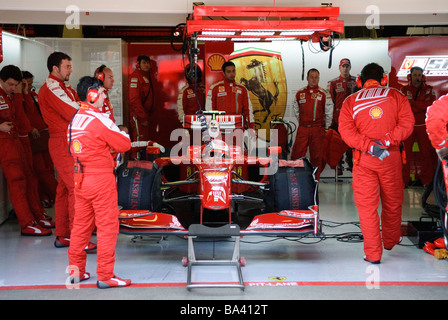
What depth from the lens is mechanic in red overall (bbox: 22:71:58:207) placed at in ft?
25.9

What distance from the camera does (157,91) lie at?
11727 mm

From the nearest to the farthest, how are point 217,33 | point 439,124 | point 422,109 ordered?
point 439,124, point 217,33, point 422,109

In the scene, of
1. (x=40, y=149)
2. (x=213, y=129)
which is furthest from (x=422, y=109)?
(x=40, y=149)

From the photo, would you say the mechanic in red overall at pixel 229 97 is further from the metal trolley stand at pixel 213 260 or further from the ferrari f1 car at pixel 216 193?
the metal trolley stand at pixel 213 260

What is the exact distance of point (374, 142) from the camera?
17.4ft

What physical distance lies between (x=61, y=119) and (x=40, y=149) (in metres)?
2.33

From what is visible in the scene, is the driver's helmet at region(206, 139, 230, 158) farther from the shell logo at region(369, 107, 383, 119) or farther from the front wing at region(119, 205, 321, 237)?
the shell logo at region(369, 107, 383, 119)

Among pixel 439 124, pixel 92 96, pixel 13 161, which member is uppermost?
pixel 92 96

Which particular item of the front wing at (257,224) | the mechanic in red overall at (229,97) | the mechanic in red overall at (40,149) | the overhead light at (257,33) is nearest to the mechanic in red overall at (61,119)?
the front wing at (257,224)

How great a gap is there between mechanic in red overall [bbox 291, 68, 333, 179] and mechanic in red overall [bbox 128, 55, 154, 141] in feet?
9.47

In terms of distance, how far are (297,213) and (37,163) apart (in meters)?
4.52

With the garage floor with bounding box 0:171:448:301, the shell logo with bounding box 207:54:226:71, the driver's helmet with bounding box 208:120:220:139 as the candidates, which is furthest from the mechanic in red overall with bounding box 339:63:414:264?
the shell logo with bounding box 207:54:226:71

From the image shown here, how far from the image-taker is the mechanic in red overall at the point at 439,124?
173 inches

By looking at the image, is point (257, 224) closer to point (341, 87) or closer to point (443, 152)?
point (443, 152)
